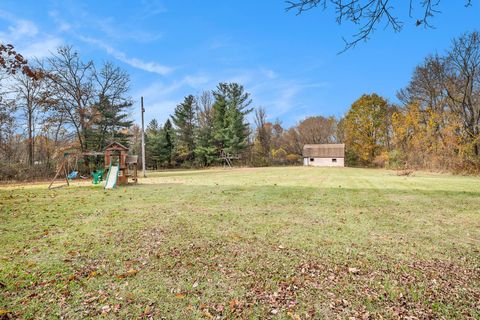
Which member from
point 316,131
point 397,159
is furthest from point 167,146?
point 397,159

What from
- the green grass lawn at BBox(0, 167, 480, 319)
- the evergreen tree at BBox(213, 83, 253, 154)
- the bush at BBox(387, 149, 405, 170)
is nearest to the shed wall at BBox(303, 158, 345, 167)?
the evergreen tree at BBox(213, 83, 253, 154)

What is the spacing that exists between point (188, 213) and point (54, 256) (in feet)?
10.4

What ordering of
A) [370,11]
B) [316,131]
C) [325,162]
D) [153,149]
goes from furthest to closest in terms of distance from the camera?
[316,131] < [325,162] < [153,149] < [370,11]

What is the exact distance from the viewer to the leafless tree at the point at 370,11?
3.21m

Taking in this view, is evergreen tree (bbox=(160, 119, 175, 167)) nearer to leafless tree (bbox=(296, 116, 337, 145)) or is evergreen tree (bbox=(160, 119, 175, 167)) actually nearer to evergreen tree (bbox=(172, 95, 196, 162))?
evergreen tree (bbox=(172, 95, 196, 162))

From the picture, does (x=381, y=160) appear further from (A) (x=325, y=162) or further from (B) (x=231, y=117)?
(B) (x=231, y=117)

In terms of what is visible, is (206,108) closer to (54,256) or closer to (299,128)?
(299,128)

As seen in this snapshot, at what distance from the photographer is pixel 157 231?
17.2 feet

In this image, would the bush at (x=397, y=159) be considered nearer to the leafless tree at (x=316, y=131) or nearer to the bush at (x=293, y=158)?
the bush at (x=293, y=158)

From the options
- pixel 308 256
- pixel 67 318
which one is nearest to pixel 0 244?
pixel 67 318

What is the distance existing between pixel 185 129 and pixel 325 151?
23.5m

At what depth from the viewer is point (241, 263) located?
379cm

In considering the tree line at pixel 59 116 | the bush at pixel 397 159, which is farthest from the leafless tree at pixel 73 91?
the bush at pixel 397 159

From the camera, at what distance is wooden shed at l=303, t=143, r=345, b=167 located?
41.1m
